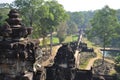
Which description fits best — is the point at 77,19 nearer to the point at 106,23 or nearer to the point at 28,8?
the point at 106,23

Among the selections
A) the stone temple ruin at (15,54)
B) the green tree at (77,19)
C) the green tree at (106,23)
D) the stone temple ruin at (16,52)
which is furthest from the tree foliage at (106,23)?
the green tree at (77,19)

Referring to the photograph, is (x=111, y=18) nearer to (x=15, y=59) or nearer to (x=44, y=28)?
(x=44, y=28)

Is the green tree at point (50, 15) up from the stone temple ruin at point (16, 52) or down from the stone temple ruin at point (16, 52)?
up

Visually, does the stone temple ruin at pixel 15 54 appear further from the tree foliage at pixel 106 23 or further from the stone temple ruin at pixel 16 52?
the tree foliage at pixel 106 23

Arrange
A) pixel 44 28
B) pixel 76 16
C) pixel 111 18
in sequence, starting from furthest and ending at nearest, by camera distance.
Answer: pixel 76 16 → pixel 44 28 → pixel 111 18

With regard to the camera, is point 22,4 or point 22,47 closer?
point 22,47

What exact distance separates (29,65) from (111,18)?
25.4 m

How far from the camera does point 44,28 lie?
38.4 meters

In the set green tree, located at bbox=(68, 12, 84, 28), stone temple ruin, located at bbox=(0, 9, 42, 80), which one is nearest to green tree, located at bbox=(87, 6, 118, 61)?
stone temple ruin, located at bbox=(0, 9, 42, 80)

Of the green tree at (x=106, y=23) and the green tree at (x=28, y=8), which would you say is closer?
the green tree at (x=106, y=23)

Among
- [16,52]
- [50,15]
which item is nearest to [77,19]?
[50,15]

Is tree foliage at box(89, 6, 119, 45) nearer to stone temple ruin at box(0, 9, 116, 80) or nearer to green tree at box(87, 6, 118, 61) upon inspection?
green tree at box(87, 6, 118, 61)

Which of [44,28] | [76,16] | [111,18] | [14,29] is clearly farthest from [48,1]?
[76,16]

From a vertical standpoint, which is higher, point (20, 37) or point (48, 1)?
point (48, 1)
